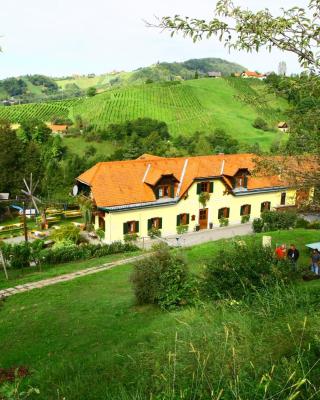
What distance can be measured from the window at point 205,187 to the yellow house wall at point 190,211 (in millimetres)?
357

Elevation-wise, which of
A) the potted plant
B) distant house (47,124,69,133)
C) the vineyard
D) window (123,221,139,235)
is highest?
the vineyard

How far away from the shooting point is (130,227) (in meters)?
32.8

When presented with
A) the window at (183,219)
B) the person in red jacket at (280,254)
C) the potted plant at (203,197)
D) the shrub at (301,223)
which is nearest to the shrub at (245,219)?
the potted plant at (203,197)

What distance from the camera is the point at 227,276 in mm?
12562

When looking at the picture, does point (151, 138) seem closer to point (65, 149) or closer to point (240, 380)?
point (65, 149)

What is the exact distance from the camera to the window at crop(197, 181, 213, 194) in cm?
→ 3538

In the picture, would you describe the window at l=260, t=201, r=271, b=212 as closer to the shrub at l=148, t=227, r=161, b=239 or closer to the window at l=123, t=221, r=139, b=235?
the shrub at l=148, t=227, r=161, b=239

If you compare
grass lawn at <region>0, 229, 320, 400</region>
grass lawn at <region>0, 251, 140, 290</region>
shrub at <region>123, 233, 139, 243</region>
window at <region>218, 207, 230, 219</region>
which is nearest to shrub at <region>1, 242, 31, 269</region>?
grass lawn at <region>0, 251, 140, 290</region>

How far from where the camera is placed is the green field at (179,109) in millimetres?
87938

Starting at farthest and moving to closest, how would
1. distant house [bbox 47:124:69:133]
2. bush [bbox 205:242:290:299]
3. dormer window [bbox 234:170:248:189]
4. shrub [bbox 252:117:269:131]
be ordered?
shrub [bbox 252:117:269:131] → distant house [bbox 47:124:69:133] → dormer window [bbox 234:170:248:189] → bush [bbox 205:242:290:299]

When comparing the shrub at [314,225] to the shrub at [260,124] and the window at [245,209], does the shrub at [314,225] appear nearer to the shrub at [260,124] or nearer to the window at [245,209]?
the window at [245,209]

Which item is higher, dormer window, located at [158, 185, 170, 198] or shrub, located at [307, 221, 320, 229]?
dormer window, located at [158, 185, 170, 198]

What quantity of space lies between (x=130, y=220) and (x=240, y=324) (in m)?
26.7

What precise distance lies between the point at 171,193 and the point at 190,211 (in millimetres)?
2566
